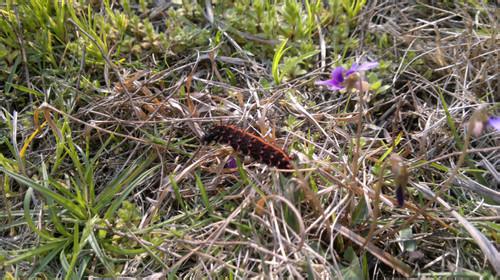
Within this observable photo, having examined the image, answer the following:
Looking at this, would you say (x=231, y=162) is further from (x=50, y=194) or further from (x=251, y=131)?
(x=50, y=194)

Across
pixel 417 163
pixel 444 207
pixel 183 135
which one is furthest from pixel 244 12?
pixel 444 207

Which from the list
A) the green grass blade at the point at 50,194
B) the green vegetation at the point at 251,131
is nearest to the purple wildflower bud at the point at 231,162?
the green vegetation at the point at 251,131

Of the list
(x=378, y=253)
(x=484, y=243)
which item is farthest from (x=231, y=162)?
(x=484, y=243)

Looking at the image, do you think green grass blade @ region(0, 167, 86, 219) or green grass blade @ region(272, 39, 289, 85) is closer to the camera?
green grass blade @ region(0, 167, 86, 219)

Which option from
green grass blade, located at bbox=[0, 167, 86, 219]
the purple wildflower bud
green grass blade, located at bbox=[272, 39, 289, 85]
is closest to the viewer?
green grass blade, located at bbox=[0, 167, 86, 219]

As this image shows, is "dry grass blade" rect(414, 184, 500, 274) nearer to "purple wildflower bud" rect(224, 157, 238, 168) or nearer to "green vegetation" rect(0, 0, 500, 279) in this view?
"green vegetation" rect(0, 0, 500, 279)

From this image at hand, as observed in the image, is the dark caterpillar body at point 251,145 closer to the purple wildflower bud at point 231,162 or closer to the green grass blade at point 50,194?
the purple wildflower bud at point 231,162

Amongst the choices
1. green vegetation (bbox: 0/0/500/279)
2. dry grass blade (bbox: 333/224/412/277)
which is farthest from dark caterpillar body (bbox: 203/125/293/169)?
dry grass blade (bbox: 333/224/412/277)

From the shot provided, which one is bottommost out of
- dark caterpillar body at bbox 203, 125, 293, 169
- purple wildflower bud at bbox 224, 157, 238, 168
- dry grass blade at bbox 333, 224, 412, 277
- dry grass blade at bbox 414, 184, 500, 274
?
dry grass blade at bbox 333, 224, 412, 277
